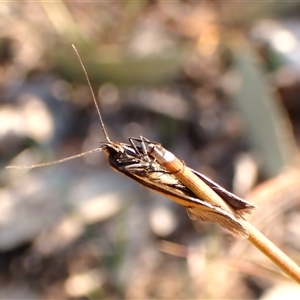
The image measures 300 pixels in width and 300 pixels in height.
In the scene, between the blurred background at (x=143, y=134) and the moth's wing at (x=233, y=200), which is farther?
the blurred background at (x=143, y=134)

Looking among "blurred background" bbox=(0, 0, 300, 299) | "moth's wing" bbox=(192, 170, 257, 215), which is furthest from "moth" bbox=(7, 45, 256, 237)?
"blurred background" bbox=(0, 0, 300, 299)

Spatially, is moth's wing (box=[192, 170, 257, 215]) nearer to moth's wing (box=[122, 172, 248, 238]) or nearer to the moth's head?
moth's wing (box=[122, 172, 248, 238])

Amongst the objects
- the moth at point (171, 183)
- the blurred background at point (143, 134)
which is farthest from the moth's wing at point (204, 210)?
the blurred background at point (143, 134)

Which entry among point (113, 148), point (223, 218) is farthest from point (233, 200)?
point (113, 148)

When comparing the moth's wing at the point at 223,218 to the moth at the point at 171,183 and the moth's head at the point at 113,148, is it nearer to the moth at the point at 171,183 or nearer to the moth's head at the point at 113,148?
the moth at the point at 171,183

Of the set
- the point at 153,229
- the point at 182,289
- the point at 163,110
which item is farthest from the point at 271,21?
the point at 182,289
